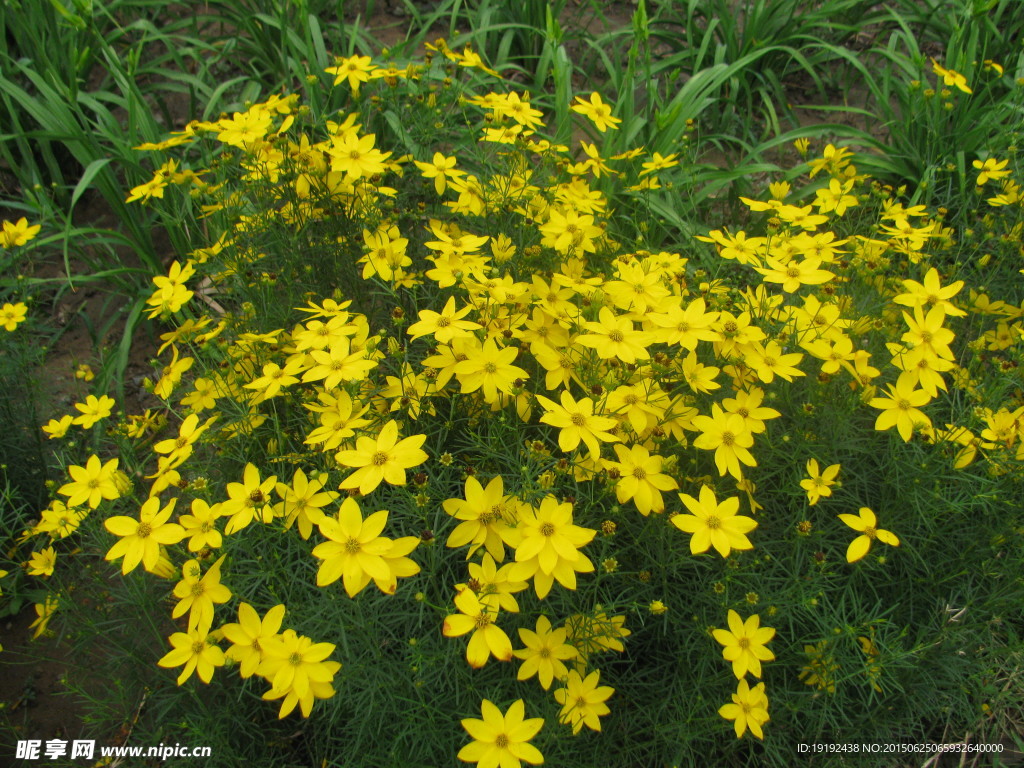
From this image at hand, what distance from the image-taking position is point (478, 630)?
1.20 meters

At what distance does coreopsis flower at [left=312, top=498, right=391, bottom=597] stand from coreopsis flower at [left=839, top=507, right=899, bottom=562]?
2.94 feet

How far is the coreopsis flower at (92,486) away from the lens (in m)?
1.46

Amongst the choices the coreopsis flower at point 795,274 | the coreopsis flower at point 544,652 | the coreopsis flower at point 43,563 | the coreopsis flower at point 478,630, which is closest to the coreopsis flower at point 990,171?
the coreopsis flower at point 795,274

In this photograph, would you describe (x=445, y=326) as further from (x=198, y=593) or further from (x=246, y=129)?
(x=246, y=129)

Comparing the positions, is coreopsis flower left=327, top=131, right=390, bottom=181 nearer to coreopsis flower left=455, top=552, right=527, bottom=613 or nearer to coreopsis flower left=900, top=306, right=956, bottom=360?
coreopsis flower left=455, top=552, right=527, bottom=613

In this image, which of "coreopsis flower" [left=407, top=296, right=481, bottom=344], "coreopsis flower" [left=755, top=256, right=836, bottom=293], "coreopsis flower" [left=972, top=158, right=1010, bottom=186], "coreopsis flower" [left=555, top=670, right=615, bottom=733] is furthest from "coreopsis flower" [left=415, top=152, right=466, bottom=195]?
"coreopsis flower" [left=972, top=158, right=1010, bottom=186]

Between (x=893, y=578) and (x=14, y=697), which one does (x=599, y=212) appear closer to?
(x=893, y=578)

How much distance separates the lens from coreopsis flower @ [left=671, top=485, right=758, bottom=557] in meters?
1.28

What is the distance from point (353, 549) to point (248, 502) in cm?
29

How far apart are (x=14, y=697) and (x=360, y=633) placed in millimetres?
1208

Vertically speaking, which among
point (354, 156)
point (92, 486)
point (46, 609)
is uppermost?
point (354, 156)

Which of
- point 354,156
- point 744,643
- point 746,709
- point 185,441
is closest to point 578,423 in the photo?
point 744,643

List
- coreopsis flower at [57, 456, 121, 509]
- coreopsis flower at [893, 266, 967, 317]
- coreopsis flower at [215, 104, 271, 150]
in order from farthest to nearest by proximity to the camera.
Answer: coreopsis flower at [215, 104, 271, 150], coreopsis flower at [893, 266, 967, 317], coreopsis flower at [57, 456, 121, 509]

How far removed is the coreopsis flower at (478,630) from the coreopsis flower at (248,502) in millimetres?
401
